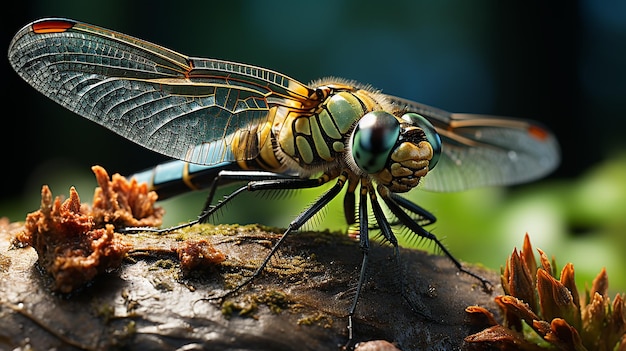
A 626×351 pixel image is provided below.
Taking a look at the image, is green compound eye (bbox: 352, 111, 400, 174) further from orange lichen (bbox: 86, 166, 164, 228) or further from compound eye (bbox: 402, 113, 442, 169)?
orange lichen (bbox: 86, 166, 164, 228)

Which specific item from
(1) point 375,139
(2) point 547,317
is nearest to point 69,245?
(1) point 375,139

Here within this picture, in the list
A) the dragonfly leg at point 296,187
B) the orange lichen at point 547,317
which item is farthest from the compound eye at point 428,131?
the orange lichen at point 547,317

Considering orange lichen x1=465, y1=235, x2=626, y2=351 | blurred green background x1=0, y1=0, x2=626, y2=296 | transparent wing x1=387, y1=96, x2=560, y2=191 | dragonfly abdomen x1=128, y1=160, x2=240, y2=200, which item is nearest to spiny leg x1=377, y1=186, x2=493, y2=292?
orange lichen x1=465, y1=235, x2=626, y2=351

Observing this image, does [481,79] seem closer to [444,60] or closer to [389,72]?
[444,60]

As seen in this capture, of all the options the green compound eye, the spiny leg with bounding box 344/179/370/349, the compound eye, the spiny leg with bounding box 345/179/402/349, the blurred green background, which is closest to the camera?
the spiny leg with bounding box 344/179/370/349

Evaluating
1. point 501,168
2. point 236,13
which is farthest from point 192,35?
point 501,168

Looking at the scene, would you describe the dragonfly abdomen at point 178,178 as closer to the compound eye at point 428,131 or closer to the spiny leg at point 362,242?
the spiny leg at point 362,242
